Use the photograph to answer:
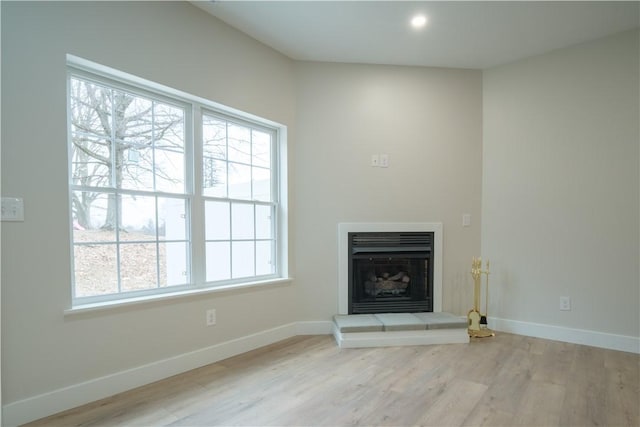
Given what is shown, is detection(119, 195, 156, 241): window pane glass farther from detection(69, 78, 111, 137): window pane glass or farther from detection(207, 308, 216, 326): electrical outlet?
detection(207, 308, 216, 326): electrical outlet

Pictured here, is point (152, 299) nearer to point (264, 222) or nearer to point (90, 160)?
point (90, 160)

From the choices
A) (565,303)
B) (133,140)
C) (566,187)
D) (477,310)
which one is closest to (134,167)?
(133,140)

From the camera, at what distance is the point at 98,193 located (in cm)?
213

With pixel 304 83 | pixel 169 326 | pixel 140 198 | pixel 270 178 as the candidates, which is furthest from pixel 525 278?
pixel 140 198

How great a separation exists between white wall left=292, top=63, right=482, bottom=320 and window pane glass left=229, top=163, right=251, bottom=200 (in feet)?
1.65

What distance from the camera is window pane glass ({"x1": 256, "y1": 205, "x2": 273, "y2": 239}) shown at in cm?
314

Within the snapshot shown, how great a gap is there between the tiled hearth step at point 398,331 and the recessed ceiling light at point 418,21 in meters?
2.59

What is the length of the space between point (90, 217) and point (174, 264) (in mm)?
658

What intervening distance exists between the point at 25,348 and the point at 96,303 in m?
0.39

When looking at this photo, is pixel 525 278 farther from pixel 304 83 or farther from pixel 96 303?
pixel 96 303

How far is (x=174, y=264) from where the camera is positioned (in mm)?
2523

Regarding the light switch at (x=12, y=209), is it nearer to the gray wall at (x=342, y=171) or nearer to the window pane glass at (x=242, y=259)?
the gray wall at (x=342, y=171)

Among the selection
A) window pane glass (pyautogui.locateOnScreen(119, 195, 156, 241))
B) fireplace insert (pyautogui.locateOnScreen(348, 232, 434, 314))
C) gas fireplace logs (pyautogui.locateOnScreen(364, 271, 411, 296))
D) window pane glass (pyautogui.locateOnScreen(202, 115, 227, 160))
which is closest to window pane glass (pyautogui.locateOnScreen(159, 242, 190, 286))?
window pane glass (pyautogui.locateOnScreen(119, 195, 156, 241))

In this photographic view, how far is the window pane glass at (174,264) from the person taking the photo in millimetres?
2455
